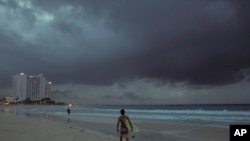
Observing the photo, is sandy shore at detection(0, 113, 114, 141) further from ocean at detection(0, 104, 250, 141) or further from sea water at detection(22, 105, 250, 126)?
sea water at detection(22, 105, 250, 126)

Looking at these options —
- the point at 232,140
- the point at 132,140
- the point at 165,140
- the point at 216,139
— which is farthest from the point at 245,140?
the point at 216,139

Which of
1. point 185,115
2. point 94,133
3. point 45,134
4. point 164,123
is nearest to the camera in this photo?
point 45,134

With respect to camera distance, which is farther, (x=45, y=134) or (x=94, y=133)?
(x=94, y=133)

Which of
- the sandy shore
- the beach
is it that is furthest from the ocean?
the sandy shore

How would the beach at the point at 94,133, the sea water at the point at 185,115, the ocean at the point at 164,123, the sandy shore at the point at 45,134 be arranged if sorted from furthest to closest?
the sea water at the point at 185,115
the ocean at the point at 164,123
the beach at the point at 94,133
the sandy shore at the point at 45,134

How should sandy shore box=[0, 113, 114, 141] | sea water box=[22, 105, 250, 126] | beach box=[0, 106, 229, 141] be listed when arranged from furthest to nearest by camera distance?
sea water box=[22, 105, 250, 126]
beach box=[0, 106, 229, 141]
sandy shore box=[0, 113, 114, 141]

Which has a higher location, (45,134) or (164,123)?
(45,134)

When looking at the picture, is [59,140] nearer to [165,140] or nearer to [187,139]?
Result: [165,140]

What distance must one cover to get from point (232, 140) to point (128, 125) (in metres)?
10.4

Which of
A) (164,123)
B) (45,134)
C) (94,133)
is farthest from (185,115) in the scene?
(45,134)

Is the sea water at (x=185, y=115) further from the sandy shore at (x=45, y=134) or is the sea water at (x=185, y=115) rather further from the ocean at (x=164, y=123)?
the sandy shore at (x=45, y=134)

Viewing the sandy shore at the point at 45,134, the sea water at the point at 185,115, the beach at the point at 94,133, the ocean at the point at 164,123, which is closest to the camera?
the sandy shore at the point at 45,134

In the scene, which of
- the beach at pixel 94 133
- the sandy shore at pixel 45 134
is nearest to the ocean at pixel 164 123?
the beach at pixel 94 133

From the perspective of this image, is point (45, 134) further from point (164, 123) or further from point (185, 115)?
point (185, 115)
